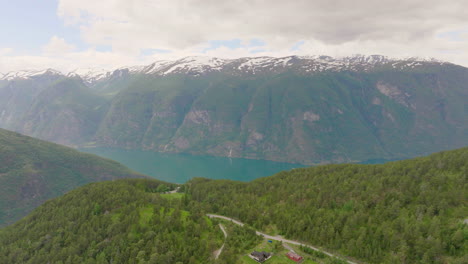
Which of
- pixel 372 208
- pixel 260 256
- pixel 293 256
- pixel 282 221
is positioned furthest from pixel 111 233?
pixel 372 208

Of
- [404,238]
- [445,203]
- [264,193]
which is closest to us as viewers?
[404,238]

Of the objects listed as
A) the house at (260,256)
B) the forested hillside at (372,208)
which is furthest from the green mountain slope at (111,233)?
the forested hillside at (372,208)

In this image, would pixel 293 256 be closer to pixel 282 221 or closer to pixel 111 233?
pixel 282 221

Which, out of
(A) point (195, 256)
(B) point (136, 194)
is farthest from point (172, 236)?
(B) point (136, 194)

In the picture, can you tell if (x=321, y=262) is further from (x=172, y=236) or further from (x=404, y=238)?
(x=172, y=236)

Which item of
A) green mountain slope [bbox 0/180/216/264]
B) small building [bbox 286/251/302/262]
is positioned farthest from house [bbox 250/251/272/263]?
green mountain slope [bbox 0/180/216/264]

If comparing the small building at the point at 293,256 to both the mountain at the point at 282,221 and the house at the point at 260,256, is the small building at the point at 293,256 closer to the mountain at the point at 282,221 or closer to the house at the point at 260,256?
the mountain at the point at 282,221
